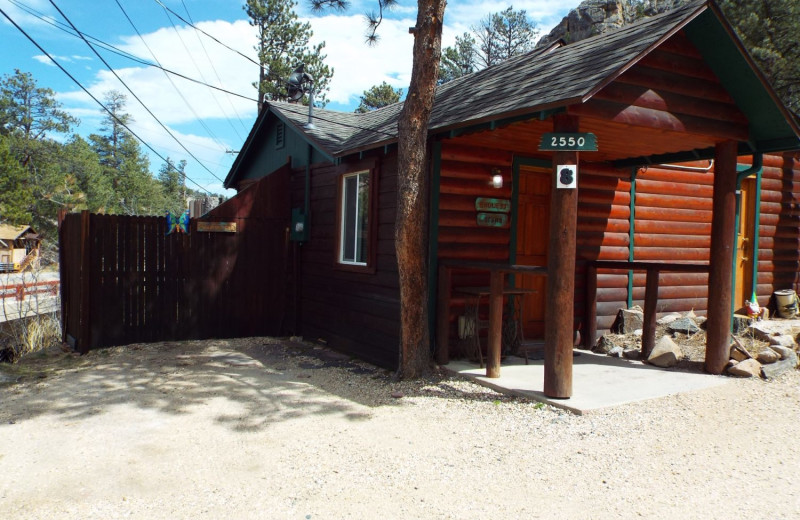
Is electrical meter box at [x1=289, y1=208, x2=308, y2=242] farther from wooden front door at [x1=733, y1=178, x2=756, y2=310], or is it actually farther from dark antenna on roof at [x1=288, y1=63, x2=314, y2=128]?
wooden front door at [x1=733, y1=178, x2=756, y2=310]

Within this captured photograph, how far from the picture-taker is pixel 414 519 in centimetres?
336

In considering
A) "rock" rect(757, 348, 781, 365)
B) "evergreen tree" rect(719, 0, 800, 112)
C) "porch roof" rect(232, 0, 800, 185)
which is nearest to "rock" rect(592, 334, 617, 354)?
"rock" rect(757, 348, 781, 365)

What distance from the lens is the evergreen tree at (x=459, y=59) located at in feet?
111

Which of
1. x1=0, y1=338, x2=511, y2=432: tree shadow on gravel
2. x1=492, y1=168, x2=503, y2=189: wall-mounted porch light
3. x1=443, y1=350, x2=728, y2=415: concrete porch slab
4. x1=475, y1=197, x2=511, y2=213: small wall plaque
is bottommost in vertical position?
x1=0, y1=338, x2=511, y2=432: tree shadow on gravel

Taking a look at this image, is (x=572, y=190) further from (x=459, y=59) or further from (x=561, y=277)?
(x=459, y=59)

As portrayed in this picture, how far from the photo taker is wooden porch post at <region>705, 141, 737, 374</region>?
6.57 m

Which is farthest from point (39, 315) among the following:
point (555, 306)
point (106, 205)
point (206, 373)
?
point (106, 205)

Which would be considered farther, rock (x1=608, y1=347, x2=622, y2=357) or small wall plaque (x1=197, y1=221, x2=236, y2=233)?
small wall plaque (x1=197, y1=221, x2=236, y2=233)

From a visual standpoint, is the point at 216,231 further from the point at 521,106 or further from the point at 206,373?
the point at 521,106

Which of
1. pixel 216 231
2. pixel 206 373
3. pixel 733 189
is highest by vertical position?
pixel 733 189

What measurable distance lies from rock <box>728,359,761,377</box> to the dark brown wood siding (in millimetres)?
3735

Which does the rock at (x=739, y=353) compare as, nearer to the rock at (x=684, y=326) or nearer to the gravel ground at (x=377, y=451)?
the gravel ground at (x=377, y=451)

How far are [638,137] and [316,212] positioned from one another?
16.2ft

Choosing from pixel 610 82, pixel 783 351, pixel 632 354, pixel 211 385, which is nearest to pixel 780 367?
pixel 783 351
